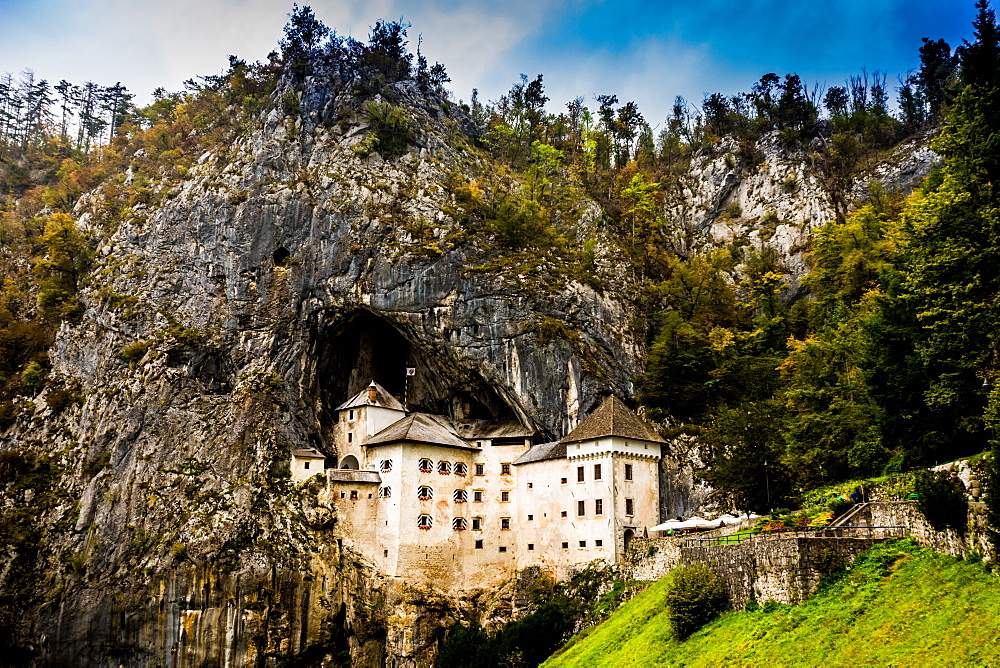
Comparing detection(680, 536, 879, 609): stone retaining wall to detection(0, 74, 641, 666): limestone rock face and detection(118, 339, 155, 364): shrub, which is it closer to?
detection(0, 74, 641, 666): limestone rock face

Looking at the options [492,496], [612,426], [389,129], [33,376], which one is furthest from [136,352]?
[612,426]

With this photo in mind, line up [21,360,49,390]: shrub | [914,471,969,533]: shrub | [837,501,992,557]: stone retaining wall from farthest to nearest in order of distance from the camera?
[21,360,49,390]: shrub < [914,471,969,533]: shrub < [837,501,992,557]: stone retaining wall

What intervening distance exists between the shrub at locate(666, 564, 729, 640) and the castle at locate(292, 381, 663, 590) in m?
21.2

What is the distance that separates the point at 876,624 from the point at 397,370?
49.5 meters

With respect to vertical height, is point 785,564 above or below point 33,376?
below

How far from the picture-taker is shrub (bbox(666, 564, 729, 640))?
2969 cm

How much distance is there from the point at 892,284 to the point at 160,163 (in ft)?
215

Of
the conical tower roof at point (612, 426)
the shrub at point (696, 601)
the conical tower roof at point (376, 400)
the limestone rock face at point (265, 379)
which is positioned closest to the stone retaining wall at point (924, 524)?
the shrub at point (696, 601)

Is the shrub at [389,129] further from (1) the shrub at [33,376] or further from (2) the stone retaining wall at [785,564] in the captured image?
(2) the stone retaining wall at [785,564]

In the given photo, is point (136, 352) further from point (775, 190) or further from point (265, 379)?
point (775, 190)

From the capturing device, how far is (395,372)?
→ 6750 centimetres

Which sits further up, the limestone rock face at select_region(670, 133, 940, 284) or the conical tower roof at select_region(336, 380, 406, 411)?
the limestone rock face at select_region(670, 133, 940, 284)

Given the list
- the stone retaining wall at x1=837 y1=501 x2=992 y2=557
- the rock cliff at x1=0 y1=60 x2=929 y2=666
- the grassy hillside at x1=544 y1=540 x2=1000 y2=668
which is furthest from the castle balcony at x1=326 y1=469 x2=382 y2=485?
the stone retaining wall at x1=837 y1=501 x2=992 y2=557

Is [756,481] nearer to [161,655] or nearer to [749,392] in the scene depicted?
[749,392]
